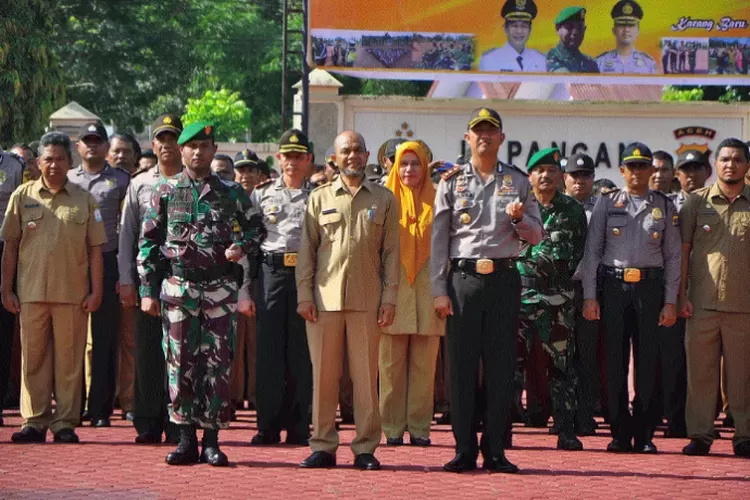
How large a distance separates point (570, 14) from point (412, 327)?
13.6 meters

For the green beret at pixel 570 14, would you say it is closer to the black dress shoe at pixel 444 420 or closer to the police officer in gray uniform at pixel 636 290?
the black dress shoe at pixel 444 420

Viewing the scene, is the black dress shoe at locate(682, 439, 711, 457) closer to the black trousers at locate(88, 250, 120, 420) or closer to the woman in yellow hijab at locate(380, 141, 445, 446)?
the woman in yellow hijab at locate(380, 141, 445, 446)

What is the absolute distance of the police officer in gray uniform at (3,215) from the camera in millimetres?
13156

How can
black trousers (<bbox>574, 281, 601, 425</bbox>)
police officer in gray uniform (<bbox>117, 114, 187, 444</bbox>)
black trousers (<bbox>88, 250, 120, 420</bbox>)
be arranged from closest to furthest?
police officer in gray uniform (<bbox>117, 114, 187, 444</bbox>)
black trousers (<bbox>88, 250, 120, 420</bbox>)
black trousers (<bbox>574, 281, 601, 425</bbox>)

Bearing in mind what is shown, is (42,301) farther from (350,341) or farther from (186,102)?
(186,102)

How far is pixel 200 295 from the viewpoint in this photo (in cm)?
1032

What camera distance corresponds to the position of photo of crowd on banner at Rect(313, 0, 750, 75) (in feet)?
78.6

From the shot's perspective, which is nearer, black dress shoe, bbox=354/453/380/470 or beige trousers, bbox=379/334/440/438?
black dress shoe, bbox=354/453/380/470

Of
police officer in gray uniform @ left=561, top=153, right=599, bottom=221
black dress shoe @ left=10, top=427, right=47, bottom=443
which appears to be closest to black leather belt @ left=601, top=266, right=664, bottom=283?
police officer in gray uniform @ left=561, top=153, right=599, bottom=221

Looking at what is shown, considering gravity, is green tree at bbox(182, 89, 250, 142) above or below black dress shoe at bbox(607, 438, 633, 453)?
above

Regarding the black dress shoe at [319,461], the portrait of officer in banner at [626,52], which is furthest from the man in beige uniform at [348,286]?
the portrait of officer in banner at [626,52]

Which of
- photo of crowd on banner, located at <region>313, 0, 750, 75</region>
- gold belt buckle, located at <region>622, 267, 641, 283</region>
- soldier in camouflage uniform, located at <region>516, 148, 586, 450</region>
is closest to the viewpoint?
gold belt buckle, located at <region>622, 267, 641, 283</region>

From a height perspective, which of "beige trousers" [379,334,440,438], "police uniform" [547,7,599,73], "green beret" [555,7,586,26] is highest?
"green beret" [555,7,586,26]

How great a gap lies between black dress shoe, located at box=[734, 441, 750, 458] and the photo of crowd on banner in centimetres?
1341
